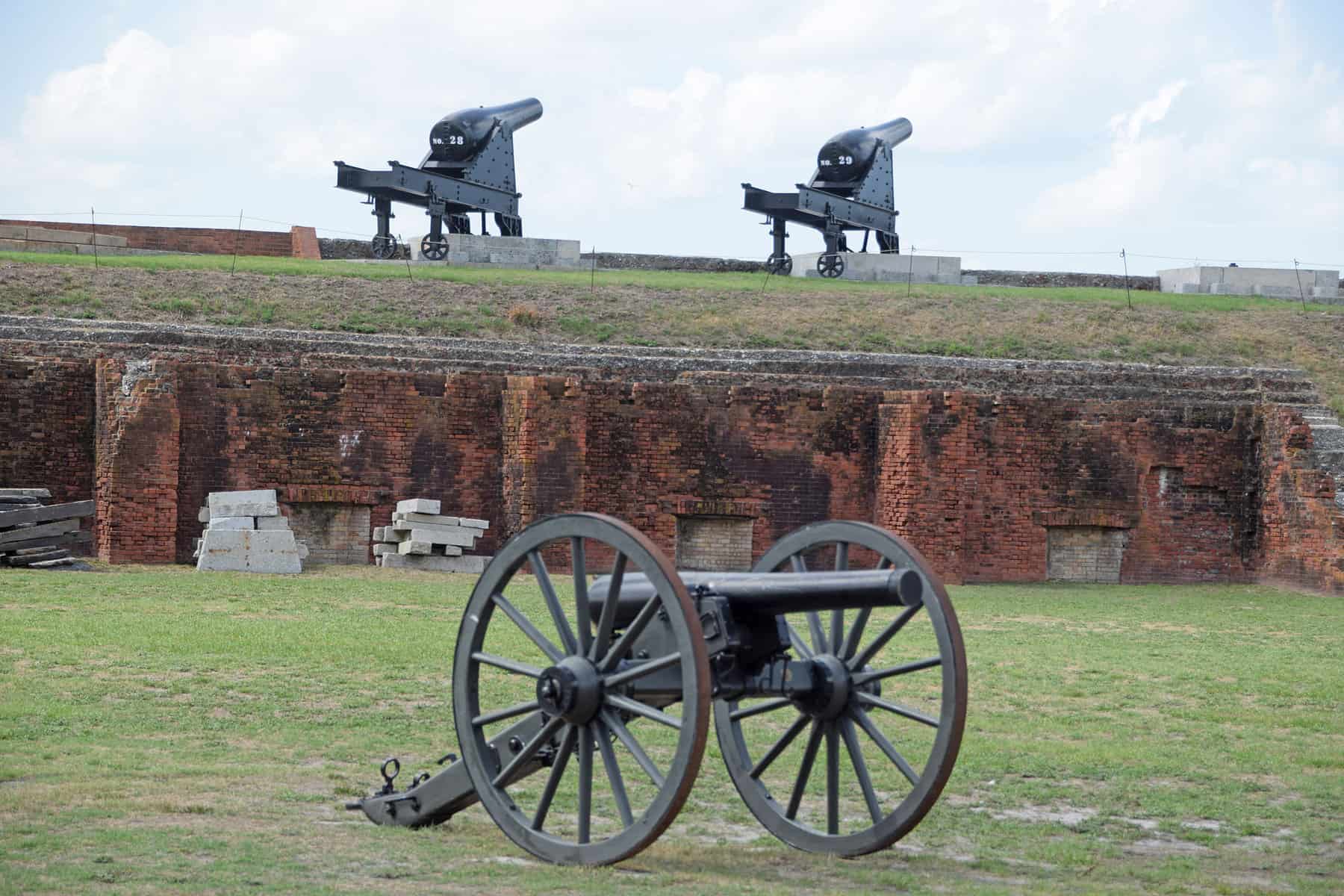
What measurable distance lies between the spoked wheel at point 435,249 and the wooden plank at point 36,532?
43.7 feet

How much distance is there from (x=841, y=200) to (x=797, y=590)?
87.4 feet

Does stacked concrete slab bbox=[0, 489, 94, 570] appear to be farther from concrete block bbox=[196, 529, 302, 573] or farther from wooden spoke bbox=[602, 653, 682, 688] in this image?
wooden spoke bbox=[602, 653, 682, 688]

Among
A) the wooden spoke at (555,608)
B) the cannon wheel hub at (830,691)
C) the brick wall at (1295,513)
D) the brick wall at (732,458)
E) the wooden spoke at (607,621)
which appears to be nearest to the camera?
the wooden spoke at (607,621)

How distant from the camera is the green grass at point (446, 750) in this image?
6094 millimetres

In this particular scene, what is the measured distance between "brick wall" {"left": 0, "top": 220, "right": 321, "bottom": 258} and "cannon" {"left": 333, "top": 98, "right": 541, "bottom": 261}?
224 centimetres

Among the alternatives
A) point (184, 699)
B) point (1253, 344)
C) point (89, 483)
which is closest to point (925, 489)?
point (1253, 344)

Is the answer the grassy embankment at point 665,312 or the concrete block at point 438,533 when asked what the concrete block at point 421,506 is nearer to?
the concrete block at point 438,533

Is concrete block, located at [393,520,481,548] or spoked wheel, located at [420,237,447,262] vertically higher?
spoked wheel, located at [420,237,447,262]

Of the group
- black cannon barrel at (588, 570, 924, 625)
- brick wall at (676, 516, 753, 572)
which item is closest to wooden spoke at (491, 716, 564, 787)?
black cannon barrel at (588, 570, 924, 625)

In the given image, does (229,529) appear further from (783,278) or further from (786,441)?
(783,278)

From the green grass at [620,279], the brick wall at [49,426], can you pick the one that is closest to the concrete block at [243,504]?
the brick wall at [49,426]

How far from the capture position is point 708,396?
19797 millimetres

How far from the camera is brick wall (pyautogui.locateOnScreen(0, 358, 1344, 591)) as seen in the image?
1895 centimetres

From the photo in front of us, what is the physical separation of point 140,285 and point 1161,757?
18.2 m
